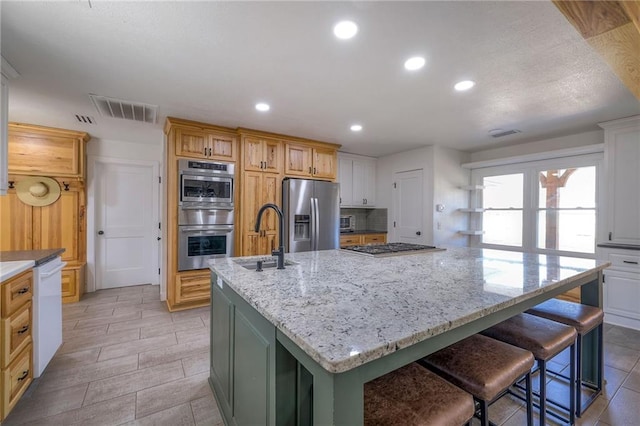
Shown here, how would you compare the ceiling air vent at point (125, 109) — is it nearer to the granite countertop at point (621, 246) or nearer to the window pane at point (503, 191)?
the window pane at point (503, 191)

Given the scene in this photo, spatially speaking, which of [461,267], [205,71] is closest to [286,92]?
[205,71]

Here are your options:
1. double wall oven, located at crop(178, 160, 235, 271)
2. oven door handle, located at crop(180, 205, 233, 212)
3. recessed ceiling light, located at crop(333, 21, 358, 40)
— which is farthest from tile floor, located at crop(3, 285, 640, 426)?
recessed ceiling light, located at crop(333, 21, 358, 40)

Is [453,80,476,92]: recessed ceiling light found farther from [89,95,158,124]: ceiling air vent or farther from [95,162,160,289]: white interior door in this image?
[95,162,160,289]: white interior door

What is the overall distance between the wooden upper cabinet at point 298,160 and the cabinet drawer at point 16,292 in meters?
2.82

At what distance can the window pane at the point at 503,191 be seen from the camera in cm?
442

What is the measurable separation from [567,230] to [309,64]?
4262 mm

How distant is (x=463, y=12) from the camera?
1.56 metres

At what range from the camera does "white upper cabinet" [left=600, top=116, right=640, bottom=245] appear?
3.09 meters

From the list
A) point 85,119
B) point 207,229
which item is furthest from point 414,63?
point 85,119

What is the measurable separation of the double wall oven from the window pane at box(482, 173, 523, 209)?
4217 millimetres

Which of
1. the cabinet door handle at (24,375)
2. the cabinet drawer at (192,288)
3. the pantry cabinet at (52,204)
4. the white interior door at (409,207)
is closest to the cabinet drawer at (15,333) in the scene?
the cabinet door handle at (24,375)

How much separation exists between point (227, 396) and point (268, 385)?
76 cm

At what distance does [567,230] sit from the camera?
12.9ft

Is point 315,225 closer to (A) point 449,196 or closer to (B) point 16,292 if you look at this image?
(A) point 449,196
